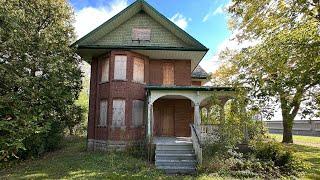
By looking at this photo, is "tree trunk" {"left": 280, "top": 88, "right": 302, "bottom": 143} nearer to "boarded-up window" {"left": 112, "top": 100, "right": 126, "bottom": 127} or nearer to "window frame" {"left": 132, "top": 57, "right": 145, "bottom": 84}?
"boarded-up window" {"left": 112, "top": 100, "right": 126, "bottom": 127}

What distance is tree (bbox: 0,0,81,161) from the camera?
549 inches

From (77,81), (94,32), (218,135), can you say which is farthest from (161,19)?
(218,135)

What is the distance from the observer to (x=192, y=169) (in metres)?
14.4

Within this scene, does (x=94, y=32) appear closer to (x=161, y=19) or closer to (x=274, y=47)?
(x=161, y=19)

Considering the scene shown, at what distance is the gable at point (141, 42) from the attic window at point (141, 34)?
0.54 feet

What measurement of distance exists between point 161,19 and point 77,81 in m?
7.69

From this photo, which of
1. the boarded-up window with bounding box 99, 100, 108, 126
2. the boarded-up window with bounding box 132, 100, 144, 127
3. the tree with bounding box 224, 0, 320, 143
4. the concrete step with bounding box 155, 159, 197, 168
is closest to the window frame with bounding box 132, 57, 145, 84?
the boarded-up window with bounding box 132, 100, 144, 127

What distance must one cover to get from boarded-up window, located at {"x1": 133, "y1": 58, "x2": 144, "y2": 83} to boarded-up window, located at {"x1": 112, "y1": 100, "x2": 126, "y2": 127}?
2.05m

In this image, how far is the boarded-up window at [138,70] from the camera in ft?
65.9

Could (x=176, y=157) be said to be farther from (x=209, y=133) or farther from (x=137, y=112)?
(x=137, y=112)

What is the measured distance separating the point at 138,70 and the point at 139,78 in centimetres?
58

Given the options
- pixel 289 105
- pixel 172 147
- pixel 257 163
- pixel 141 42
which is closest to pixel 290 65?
pixel 289 105

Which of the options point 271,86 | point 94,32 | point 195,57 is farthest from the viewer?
point 195,57

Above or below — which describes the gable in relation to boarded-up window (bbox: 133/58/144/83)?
above
